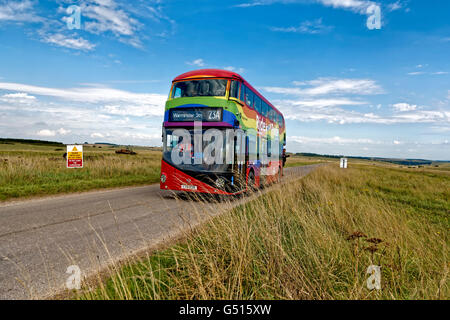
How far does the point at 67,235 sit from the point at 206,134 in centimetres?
512

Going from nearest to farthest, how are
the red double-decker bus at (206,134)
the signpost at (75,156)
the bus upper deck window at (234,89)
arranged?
the red double-decker bus at (206,134), the bus upper deck window at (234,89), the signpost at (75,156)

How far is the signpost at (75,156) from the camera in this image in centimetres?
1346

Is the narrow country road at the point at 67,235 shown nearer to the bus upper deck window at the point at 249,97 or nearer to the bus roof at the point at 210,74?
the bus roof at the point at 210,74

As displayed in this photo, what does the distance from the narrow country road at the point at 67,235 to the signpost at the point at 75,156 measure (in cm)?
533

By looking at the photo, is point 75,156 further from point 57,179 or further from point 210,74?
point 210,74

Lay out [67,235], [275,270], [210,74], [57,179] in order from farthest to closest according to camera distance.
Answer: [57,179] → [210,74] → [67,235] → [275,270]

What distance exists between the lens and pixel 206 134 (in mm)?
8758

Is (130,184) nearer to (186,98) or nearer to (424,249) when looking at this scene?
(186,98)

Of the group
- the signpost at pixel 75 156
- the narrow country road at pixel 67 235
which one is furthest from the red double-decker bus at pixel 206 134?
the signpost at pixel 75 156

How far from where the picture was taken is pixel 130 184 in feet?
42.5

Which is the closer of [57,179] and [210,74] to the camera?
[210,74]

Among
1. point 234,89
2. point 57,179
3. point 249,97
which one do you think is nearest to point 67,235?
point 234,89
